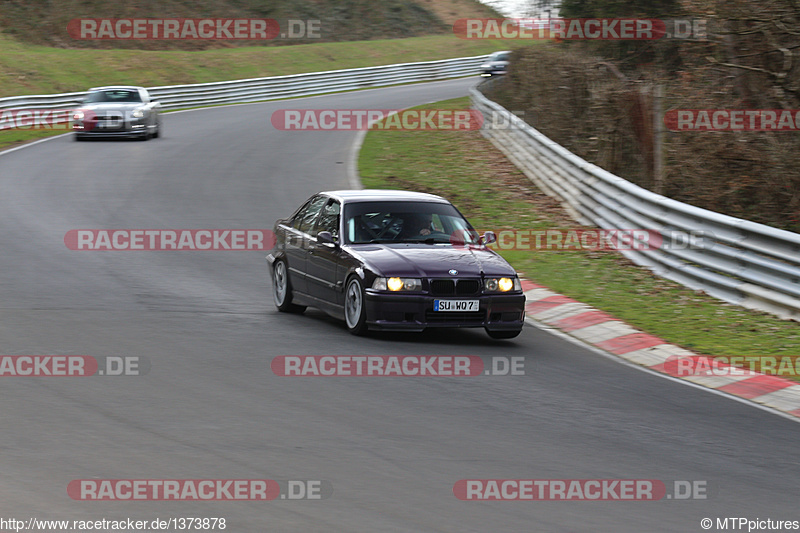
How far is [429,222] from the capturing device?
447 inches


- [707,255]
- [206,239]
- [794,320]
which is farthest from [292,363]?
[206,239]

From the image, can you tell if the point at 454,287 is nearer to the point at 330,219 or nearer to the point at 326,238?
the point at 326,238

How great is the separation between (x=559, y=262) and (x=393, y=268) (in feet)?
18.9

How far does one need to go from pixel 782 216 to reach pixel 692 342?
24.2 feet

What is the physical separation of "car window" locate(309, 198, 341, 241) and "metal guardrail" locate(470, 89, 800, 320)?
4612mm

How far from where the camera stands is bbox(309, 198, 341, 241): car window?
11445mm
